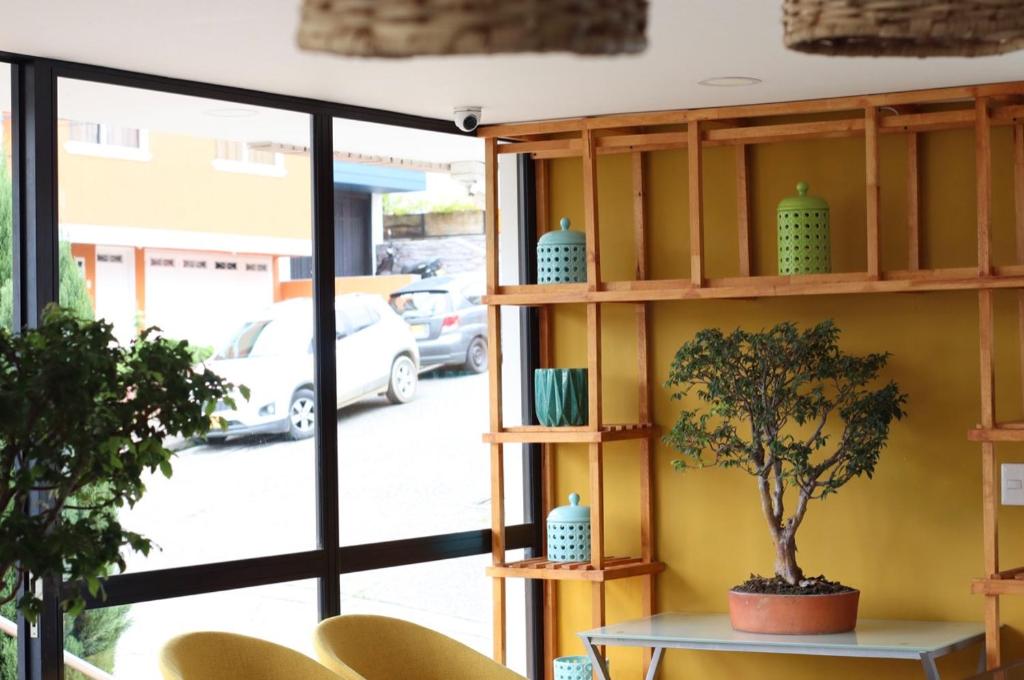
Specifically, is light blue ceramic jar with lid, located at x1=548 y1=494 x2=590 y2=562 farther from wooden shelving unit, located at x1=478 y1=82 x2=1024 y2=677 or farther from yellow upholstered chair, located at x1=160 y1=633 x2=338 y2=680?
yellow upholstered chair, located at x1=160 y1=633 x2=338 y2=680

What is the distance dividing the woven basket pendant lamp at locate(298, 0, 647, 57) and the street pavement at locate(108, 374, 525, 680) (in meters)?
3.48

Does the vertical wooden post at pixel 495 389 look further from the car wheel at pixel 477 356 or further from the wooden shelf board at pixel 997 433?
the wooden shelf board at pixel 997 433

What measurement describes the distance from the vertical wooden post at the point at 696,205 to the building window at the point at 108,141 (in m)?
1.91

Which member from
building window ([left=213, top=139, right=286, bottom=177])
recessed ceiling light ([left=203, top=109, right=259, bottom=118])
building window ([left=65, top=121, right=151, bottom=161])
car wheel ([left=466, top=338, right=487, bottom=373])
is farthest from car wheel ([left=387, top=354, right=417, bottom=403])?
building window ([left=65, top=121, right=151, bottom=161])

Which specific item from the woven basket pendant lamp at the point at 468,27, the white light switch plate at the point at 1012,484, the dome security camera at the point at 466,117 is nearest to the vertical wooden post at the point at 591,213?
the dome security camera at the point at 466,117

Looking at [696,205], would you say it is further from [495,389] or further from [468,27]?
[468,27]

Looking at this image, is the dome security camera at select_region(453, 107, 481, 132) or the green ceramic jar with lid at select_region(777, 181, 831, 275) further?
the dome security camera at select_region(453, 107, 481, 132)

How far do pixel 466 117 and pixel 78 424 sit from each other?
91.5 inches

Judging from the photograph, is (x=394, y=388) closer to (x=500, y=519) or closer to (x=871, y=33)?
(x=500, y=519)

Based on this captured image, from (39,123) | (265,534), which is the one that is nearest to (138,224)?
(39,123)

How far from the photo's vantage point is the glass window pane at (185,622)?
446 centimetres

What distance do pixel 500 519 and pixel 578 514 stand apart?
0.31 metres

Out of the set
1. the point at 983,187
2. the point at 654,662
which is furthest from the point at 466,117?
the point at 654,662

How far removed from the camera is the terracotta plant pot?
4.81 metres
